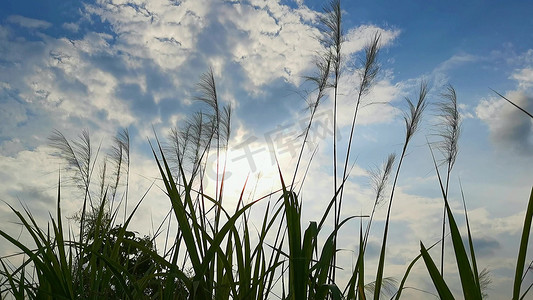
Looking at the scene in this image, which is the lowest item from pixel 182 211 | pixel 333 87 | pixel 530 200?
pixel 530 200

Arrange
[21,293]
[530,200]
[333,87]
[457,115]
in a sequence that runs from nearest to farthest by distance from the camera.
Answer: [530,200], [21,293], [333,87], [457,115]

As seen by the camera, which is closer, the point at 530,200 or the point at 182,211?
the point at 530,200

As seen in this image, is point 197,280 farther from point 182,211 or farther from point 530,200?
point 530,200

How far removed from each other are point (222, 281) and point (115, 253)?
461mm

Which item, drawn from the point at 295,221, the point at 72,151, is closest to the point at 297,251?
the point at 295,221

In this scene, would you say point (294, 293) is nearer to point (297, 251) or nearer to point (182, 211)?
point (297, 251)

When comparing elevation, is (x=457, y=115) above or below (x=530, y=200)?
above

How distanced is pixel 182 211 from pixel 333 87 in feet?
8.64

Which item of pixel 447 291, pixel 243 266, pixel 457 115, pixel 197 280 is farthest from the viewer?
pixel 457 115

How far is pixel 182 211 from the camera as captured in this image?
4.85 feet

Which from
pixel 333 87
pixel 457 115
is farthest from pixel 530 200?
pixel 457 115

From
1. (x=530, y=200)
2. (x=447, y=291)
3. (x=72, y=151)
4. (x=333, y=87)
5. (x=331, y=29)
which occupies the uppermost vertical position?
(x=331, y=29)

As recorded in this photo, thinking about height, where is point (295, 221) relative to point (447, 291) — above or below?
above

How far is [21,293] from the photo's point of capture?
6.27ft
